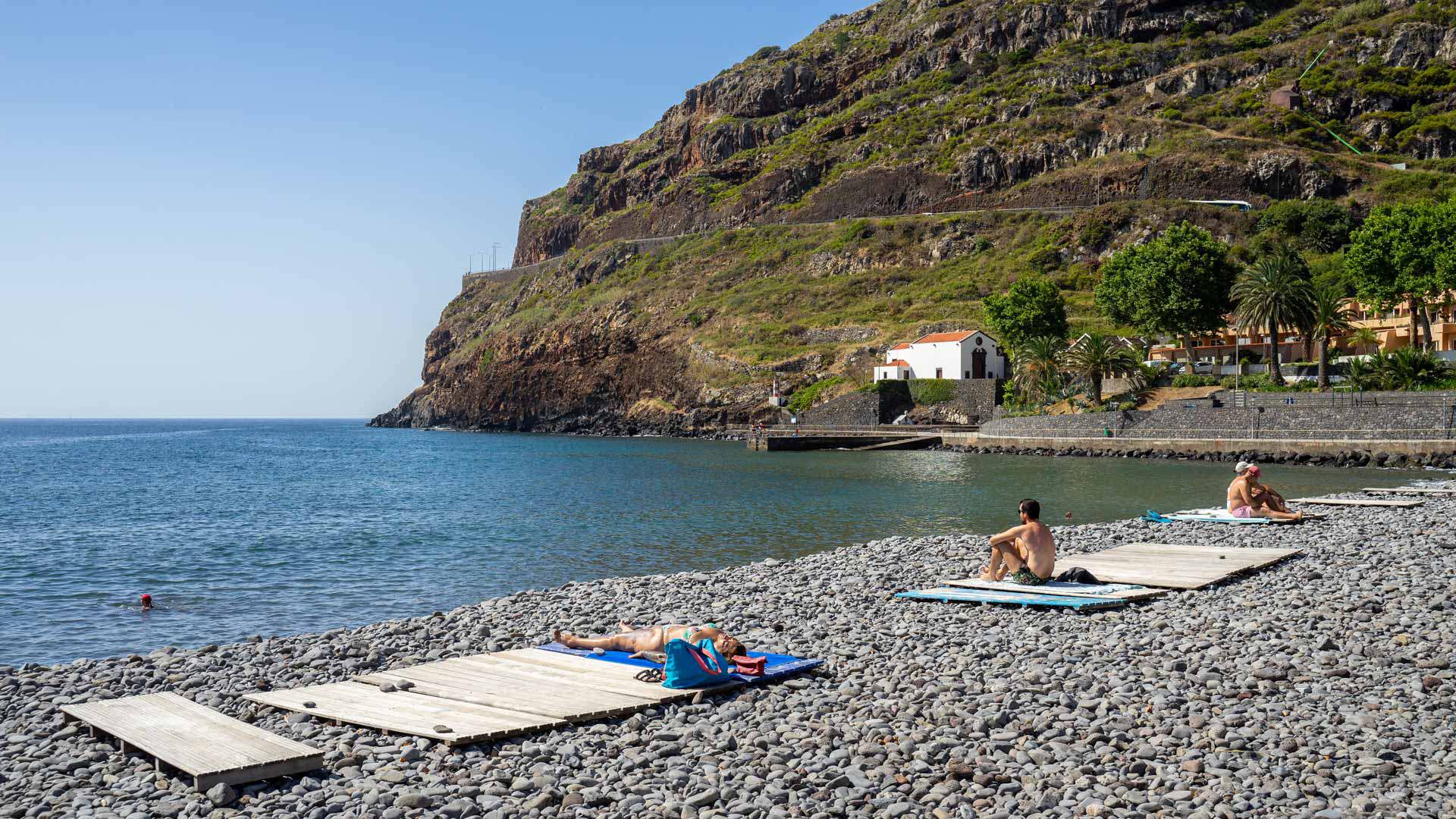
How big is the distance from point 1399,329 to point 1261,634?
258 feet

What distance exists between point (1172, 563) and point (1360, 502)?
14.3 m

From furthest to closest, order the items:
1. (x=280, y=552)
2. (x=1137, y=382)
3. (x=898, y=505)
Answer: (x=1137, y=382), (x=898, y=505), (x=280, y=552)

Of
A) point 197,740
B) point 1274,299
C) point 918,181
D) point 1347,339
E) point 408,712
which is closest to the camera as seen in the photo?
point 197,740

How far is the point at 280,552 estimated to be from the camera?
27406 mm

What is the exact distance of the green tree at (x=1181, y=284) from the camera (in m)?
73.2

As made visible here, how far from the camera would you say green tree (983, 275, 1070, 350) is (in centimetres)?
8294

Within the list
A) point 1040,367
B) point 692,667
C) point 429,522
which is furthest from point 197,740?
point 1040,367

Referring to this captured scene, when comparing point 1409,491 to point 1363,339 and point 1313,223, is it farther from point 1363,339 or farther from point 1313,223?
point 1313,223

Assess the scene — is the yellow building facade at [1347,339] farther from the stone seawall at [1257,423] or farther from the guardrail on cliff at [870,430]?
the guardrail on cliff at [870,430]

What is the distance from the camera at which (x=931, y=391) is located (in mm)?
85750

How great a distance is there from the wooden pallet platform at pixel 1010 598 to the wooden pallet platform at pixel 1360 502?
657 inches

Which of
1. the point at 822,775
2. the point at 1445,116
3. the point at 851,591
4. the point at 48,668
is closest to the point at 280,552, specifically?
the point at 48,668

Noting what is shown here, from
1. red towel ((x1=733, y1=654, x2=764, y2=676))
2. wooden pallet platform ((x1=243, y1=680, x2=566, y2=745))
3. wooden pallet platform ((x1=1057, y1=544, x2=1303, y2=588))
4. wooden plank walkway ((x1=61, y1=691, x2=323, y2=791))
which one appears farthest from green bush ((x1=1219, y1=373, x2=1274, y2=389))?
wooden plank walkway ((x1=61, y1=691, x2=323, y2=791))

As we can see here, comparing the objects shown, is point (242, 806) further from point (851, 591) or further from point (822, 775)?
point (851, 591)
